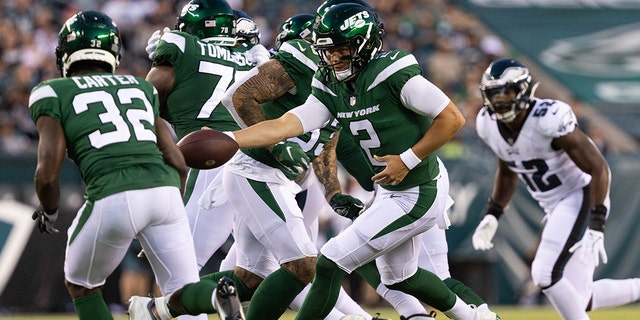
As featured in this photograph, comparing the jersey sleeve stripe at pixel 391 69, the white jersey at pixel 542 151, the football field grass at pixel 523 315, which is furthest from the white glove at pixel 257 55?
the football field grass at pixel 523 315

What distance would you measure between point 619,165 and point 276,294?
6979 mm

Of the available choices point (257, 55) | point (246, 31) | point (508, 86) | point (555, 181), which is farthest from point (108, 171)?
point (555, 181)

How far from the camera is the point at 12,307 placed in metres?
10.1

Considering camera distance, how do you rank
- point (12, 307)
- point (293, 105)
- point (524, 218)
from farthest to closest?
point (524, 218), point (12, 307), point (293, 105)

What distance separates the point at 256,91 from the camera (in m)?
5.72

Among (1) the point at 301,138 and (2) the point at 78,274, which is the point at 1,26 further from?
(2) the point at 78,274

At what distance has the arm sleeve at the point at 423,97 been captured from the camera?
5.06m

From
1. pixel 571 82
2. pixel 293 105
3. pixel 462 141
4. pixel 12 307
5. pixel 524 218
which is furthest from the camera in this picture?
pixel 571 82

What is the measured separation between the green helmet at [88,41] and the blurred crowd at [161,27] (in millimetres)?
5926

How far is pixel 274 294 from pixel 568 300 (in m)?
2.23

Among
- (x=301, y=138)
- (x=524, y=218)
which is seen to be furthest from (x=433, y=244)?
(x=524, y=218)

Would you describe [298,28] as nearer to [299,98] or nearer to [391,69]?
[299,98]

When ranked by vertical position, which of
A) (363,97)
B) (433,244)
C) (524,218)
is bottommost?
(524,218)

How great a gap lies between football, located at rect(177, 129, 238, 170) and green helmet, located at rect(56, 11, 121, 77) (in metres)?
0.54
